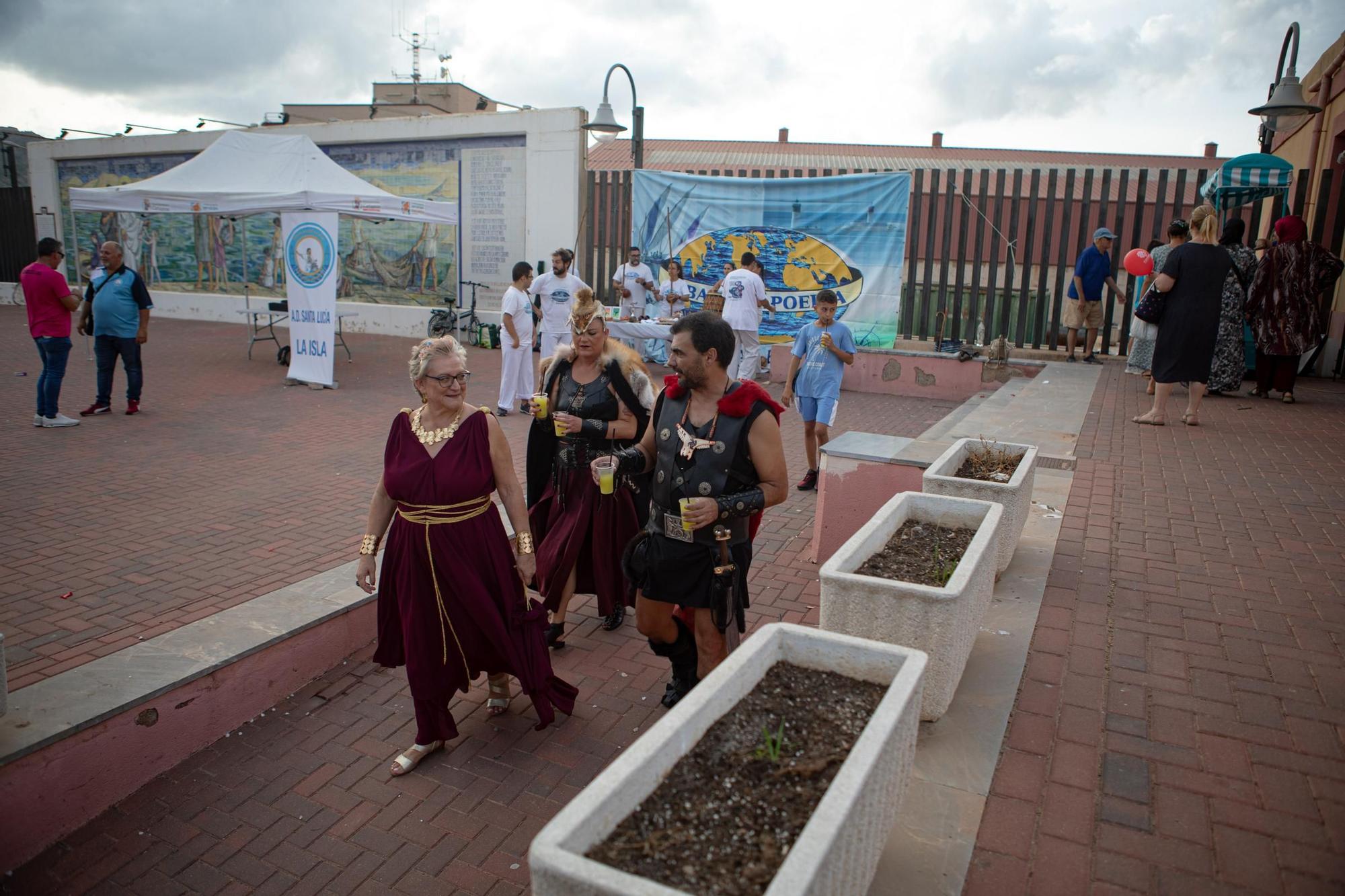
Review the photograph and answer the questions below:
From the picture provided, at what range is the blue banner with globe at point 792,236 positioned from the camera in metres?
14.1

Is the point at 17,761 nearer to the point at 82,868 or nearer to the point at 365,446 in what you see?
the point at 82,868

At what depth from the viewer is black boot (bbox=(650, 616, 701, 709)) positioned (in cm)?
388

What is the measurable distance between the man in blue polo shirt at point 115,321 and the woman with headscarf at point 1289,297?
1248 cm

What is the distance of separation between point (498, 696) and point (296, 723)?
927 mm

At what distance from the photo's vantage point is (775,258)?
14.9 m

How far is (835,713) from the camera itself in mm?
2432

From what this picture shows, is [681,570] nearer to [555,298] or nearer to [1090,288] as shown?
[555,298]

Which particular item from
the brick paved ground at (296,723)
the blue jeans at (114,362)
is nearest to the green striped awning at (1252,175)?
the brick paved ground at (296,723)

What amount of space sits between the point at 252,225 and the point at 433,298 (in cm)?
611

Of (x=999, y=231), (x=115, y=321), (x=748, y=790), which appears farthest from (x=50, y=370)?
(x=999, y=231)

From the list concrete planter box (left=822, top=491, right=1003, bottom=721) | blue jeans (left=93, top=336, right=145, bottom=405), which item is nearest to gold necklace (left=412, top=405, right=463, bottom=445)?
concrete planter box (left=822, top=491, right=1003, bottom=721)

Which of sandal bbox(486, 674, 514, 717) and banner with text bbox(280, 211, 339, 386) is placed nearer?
sandal bbox(486, 674, 514, 717)

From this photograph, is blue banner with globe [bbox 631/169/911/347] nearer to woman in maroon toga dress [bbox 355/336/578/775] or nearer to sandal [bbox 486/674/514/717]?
sandal [bbox 486/674/514/717]

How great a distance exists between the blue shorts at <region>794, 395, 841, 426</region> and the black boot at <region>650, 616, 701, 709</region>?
376cm
